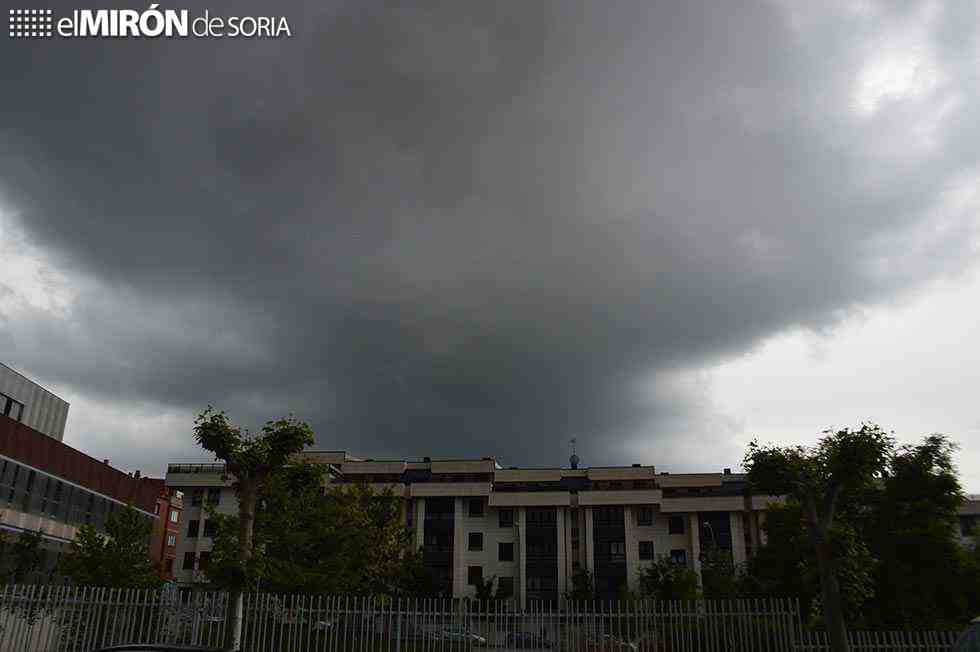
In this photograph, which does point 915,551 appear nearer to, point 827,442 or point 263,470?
point 827,442

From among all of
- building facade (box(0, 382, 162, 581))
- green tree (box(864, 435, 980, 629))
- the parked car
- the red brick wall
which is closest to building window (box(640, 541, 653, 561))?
green tree (box(864, 435, 980, 629))

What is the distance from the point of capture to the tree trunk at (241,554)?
53.9 ft

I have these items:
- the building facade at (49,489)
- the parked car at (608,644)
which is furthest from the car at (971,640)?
the building facade at (49,489)

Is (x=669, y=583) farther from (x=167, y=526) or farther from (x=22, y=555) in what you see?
(x=167, y=526)

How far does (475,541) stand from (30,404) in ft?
123

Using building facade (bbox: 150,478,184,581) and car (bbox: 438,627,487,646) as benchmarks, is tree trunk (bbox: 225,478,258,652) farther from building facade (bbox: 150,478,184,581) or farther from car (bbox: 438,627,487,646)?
building facade (bbox: 150,478,184,581)

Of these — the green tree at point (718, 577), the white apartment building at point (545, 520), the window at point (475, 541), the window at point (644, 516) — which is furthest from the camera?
the window at point (475, 541)

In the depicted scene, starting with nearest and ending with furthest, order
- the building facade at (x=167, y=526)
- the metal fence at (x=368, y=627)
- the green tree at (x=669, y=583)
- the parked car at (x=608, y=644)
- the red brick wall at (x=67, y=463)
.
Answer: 1. the metal fence at (x=368, y=627)
2. the parked car at (x=608, y=644)
3. the red brick wall at (x=67, y=463)
4. the green tree at (x=669, y=583)
5. the building facade at (x=167, y=526)

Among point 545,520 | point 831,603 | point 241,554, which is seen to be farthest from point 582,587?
point 241,554

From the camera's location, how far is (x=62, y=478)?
36.7 m

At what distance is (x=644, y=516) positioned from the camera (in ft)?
216

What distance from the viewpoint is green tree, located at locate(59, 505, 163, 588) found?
84.4 ft

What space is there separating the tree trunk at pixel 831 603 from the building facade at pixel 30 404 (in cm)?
3735

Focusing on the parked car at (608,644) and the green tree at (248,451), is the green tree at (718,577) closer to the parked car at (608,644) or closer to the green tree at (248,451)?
the parked car at (608,644)
